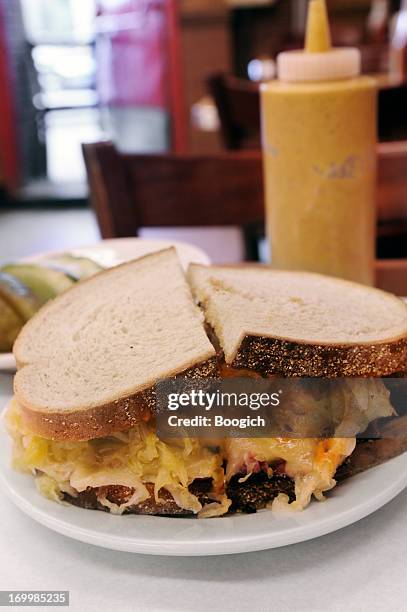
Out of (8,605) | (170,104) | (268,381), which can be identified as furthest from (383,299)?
(170,104)

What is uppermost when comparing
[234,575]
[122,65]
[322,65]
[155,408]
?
[322,65]

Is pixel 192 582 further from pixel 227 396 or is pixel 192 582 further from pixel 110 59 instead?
pixel 110 59

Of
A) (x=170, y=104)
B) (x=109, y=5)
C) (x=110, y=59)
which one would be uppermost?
(x=109, y=5)

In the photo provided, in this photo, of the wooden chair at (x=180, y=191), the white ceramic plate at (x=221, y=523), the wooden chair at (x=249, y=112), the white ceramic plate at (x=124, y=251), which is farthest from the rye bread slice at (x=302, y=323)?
the wooden chair at (x=249, y=112)

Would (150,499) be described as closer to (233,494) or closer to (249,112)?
(233,494)

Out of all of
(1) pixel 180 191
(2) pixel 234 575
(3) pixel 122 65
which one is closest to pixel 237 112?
(1) pixel 180 191

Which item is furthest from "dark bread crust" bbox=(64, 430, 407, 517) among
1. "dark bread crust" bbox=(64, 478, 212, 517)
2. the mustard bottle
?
the mustard bottle
